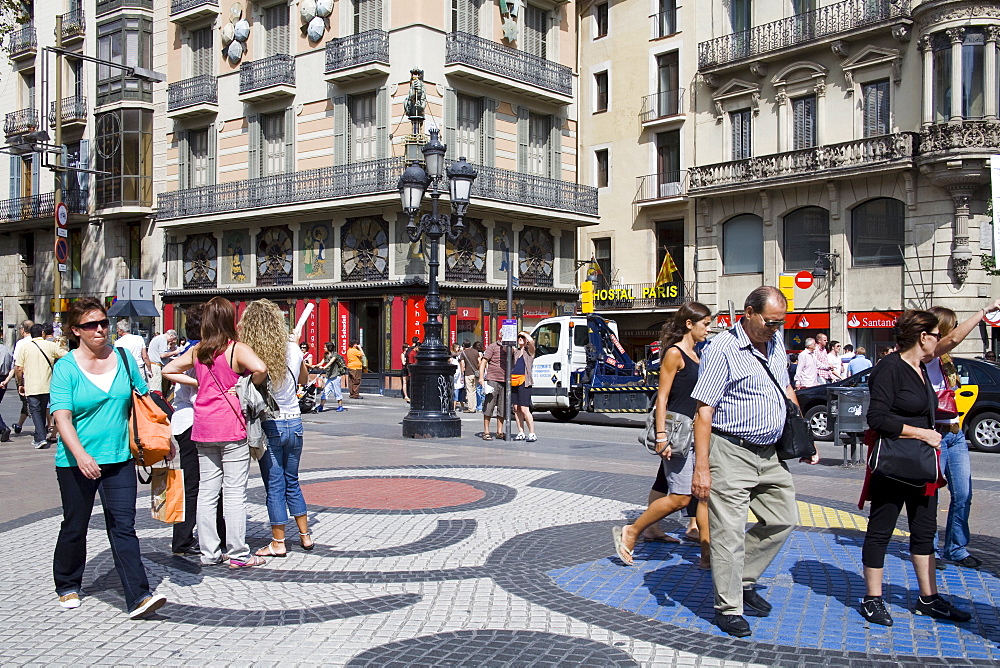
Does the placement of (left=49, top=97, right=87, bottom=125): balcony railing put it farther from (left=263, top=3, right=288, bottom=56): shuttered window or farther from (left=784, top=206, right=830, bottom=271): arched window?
(left=784, top=206, right=830, bottom=271): arched window

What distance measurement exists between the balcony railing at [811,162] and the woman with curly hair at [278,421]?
24414 millimetres

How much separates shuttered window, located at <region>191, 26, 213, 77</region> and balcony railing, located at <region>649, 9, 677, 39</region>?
1607 cm

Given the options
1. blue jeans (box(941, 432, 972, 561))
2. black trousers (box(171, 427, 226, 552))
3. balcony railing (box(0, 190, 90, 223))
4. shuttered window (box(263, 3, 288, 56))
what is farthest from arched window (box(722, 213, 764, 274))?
black trousers (box(171, 427, 226, 552))

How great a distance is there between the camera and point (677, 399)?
698 centimetres

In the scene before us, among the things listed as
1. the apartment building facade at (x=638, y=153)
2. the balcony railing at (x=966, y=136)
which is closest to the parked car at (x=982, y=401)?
the balcony railing at (x=966, y=136)

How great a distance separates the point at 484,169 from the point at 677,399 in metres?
25.2

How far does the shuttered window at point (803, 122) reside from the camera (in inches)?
1192

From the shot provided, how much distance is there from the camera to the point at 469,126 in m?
31.7

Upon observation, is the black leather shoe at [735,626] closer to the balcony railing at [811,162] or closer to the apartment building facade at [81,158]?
the balcony railing at [811,162]

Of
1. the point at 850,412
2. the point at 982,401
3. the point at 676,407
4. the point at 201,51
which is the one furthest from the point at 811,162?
the point at 676,407

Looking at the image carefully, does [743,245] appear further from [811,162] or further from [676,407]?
[676,407]

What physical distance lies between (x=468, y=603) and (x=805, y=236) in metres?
27.0

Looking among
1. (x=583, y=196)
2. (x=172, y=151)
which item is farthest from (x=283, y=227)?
(x=583, y=196)

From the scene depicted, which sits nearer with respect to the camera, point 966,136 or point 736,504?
point 736,504
